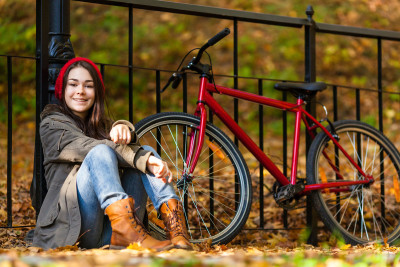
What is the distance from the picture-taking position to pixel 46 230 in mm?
2523

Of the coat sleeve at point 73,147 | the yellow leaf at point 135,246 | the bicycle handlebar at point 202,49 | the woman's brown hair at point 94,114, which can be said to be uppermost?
the bicycle handlebar at point 202,49

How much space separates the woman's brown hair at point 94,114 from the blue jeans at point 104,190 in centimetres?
25

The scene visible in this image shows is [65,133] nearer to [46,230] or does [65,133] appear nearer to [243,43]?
[46,230]

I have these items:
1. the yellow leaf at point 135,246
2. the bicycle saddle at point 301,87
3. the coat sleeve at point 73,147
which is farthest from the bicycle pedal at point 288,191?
the yellow leaf at point 135,246

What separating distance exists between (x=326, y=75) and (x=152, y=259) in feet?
22.7

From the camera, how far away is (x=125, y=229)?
7.65ft

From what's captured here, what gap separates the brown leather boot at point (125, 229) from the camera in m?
2.33

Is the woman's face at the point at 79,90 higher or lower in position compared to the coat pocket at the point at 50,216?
higher

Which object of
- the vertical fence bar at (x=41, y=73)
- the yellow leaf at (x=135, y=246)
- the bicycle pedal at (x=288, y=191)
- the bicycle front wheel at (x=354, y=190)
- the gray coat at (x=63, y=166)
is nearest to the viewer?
the yellow leaf at (x=135, y=246)

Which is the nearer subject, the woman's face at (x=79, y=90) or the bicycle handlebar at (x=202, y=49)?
the woman's face at (x=79, y=90)

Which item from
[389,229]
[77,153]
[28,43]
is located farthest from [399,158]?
[28,43]

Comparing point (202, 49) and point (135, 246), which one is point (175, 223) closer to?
point (135, 246)

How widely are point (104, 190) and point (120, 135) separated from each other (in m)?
0.27

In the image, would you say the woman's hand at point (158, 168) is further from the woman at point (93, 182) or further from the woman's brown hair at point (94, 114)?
the woman's brown hair at point (94, 114)
